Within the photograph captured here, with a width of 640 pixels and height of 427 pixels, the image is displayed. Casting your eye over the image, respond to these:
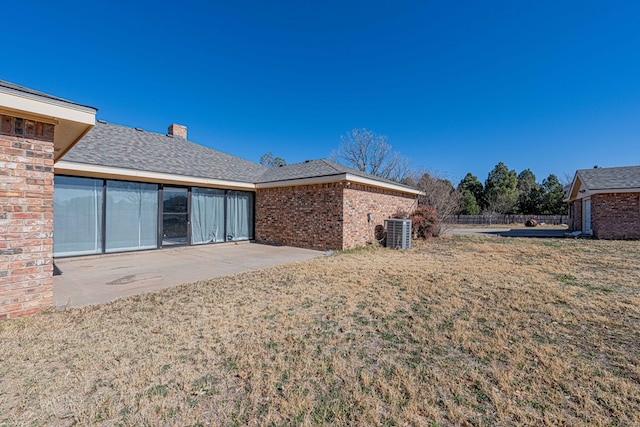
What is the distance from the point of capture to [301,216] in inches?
420

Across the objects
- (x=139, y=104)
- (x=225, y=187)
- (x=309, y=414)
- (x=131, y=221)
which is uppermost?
(x=139, y=104)

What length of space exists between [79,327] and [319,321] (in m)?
2.93

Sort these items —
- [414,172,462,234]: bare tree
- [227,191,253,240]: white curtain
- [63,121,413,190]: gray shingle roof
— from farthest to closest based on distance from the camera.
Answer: [414,172,462,234]: bare tree, [227,191,253,240]: white curtain, [63,121,413,190]: gray shingle roof

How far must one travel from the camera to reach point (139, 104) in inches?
611

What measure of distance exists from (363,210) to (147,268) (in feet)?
23.6

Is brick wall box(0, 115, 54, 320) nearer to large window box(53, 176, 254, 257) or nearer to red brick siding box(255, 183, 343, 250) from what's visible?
large window box(53, 176, 254, 257)

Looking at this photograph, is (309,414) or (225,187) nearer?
(309,414)

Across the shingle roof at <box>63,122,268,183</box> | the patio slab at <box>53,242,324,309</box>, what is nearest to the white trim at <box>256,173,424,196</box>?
the shingle roof at <box>63,122,268,183</box>

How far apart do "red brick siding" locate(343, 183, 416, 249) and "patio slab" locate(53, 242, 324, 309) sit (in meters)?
1.52

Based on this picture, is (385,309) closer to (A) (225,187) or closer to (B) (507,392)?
(B) (507,392)

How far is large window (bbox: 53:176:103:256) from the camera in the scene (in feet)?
25.3

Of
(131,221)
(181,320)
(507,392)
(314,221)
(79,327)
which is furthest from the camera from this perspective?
(314,221)

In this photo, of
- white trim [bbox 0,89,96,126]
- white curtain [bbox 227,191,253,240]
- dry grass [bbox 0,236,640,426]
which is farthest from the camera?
white curtain [bbox 227,191,253,240]

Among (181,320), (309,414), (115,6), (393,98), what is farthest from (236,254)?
(393,98)
